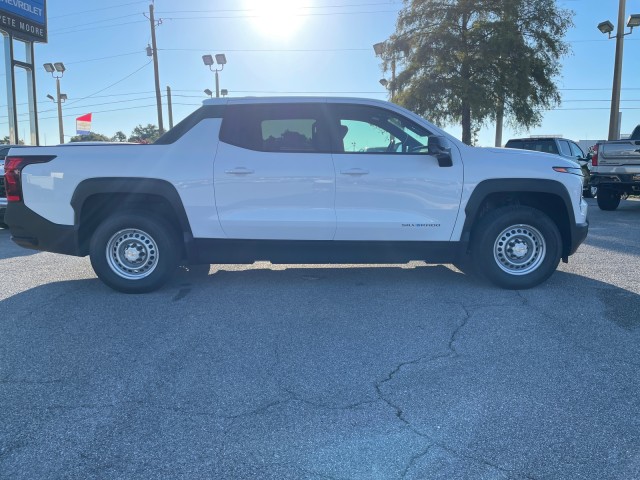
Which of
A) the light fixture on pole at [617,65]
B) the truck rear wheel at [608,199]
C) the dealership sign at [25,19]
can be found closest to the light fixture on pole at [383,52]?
the light fixture on pole at [617,65]

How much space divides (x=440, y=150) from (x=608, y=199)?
10252mm

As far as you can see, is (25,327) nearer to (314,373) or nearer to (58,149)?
(58,149)

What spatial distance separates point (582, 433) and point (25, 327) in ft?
14.1

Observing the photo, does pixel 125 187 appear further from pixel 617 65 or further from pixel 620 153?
pixel 617 65

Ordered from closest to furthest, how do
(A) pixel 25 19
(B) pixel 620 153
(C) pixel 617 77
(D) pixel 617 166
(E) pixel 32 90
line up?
(B) pixel 620 153 → (D) pixel 617 166 → (A) pixel 25 19 → (E) pixel 32 90 → (C) pixel 617 77

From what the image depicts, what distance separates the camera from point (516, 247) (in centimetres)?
552

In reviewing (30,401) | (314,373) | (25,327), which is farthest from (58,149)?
(314,373)

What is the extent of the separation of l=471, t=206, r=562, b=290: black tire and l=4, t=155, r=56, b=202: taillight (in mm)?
4525

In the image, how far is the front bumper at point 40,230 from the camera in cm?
532

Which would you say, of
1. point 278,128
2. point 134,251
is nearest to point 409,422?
point 278,128

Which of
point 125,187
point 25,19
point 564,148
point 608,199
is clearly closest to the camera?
point 125,187

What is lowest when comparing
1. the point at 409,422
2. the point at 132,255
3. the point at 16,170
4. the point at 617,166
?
the point at 409,422

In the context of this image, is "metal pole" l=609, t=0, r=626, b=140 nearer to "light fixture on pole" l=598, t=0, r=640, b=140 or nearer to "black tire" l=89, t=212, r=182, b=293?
"light fixture on pole" l=598, t=0, r=640, b=140

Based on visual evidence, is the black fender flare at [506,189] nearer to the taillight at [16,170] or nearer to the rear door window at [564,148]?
the taillight at [16,170]
